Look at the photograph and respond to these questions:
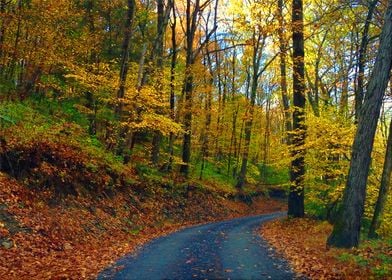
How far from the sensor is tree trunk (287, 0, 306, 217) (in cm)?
1734

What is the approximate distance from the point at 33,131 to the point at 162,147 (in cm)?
1601

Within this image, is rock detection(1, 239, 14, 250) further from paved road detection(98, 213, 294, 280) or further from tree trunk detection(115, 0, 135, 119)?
tree trunk detection(115, 0, 135, 119)

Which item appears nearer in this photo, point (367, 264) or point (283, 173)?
point (367, 264)

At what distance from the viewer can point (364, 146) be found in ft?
34.5

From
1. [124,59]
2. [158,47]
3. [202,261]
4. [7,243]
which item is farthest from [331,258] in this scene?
[158,47]

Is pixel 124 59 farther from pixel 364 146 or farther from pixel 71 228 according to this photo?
pixel 364 146

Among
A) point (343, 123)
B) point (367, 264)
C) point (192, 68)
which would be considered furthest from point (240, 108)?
point (367, 264)

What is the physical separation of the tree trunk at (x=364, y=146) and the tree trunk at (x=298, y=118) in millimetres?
6297

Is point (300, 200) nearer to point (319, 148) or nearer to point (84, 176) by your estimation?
point (319, 148)

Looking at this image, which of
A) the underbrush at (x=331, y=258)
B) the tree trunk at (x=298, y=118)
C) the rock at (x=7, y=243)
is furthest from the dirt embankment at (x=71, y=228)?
the tree trunk at (x=298, y=118)

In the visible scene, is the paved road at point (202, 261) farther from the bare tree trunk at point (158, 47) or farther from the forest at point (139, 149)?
the bare tree trunk at point (158, 47)

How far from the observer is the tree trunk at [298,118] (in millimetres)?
17344

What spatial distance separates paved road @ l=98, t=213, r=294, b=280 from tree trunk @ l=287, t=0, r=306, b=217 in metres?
5.35

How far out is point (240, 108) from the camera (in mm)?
37750
